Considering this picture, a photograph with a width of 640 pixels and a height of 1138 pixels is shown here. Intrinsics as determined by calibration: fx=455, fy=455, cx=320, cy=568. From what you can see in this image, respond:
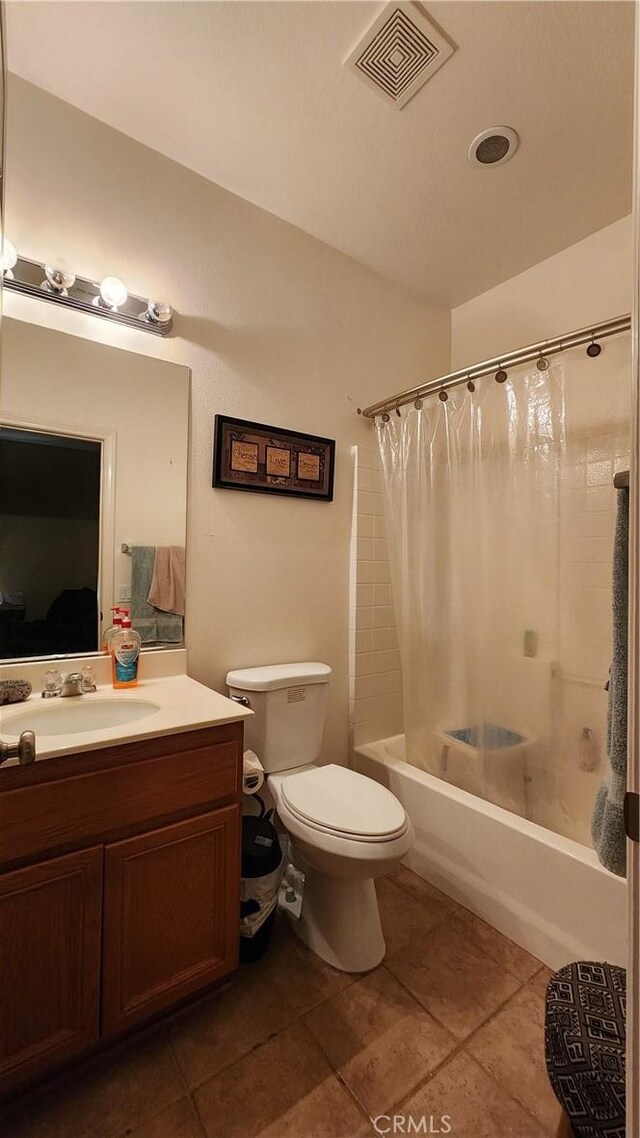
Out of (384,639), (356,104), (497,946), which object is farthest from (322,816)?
(356,104)

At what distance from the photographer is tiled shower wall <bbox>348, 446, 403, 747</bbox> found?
207cm

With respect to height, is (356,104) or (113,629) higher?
(356,104)

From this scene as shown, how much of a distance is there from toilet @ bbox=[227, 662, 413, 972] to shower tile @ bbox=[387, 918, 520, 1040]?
0.36 ft

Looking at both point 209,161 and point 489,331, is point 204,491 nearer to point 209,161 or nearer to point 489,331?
point 209,161

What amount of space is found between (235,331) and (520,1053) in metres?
2.33

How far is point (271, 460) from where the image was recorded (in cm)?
181

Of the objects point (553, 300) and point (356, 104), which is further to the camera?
point (553, 300)

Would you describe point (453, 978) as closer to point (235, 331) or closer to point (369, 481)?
point (369, 481)

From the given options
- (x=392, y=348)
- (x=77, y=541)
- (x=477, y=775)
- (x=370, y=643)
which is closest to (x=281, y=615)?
(x=370, y=643)

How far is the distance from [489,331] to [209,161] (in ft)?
4.63

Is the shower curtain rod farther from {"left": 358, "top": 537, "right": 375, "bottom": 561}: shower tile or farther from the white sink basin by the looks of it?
the white sink basin

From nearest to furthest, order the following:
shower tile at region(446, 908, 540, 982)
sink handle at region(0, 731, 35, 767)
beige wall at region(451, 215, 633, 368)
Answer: sink handle at region(0, 731, 35, 767) → shower tile at region(446, 908, 540, 982) → beige wall at region(451, 215, 633, 368)

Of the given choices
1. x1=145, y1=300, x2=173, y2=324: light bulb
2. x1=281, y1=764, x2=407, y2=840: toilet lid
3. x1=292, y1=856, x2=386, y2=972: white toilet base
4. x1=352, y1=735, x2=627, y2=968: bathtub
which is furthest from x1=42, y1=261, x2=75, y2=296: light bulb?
x1=352, y1=735, x2=627, y2=968: bathtub

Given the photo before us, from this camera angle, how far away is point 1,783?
91cm
